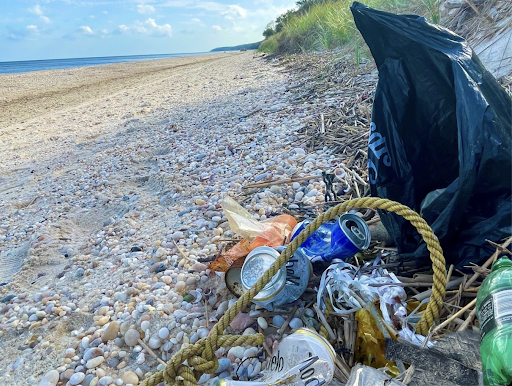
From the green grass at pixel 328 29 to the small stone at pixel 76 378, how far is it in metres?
4.60

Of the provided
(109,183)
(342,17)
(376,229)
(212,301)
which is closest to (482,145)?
(376,229)

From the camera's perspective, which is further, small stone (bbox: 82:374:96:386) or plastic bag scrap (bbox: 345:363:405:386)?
small stone (bbox: 82:374:96:386)

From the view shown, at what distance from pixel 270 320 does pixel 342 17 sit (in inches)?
298

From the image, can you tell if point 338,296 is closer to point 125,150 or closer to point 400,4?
point 125,150

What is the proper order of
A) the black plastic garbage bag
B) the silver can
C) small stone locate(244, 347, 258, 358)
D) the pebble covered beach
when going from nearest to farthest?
1. the black plastic garbage bag
2. small stone locate(244, 347, 258, 358)
3. the silver can
4. the pebble covered beach

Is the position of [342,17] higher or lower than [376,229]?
higher

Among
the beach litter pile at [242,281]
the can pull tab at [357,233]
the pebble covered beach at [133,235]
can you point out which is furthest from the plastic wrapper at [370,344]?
the can pull tab at [357,233]

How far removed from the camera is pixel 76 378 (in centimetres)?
157

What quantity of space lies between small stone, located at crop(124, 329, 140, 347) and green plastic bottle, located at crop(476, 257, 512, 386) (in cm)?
141

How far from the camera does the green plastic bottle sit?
0.90 m

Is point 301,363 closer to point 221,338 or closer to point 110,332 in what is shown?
point 221,338

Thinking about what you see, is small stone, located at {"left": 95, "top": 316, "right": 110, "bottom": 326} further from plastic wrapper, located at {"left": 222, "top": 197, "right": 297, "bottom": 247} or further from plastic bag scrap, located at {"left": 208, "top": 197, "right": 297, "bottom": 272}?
plastic wrapper, located at {"left": 222, "top": 197, "right": 297, "bottom": 247}

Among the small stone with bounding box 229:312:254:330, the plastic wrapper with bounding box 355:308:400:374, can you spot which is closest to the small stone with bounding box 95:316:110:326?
the small stone with bounding box 229:312:254:330

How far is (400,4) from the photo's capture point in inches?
216
